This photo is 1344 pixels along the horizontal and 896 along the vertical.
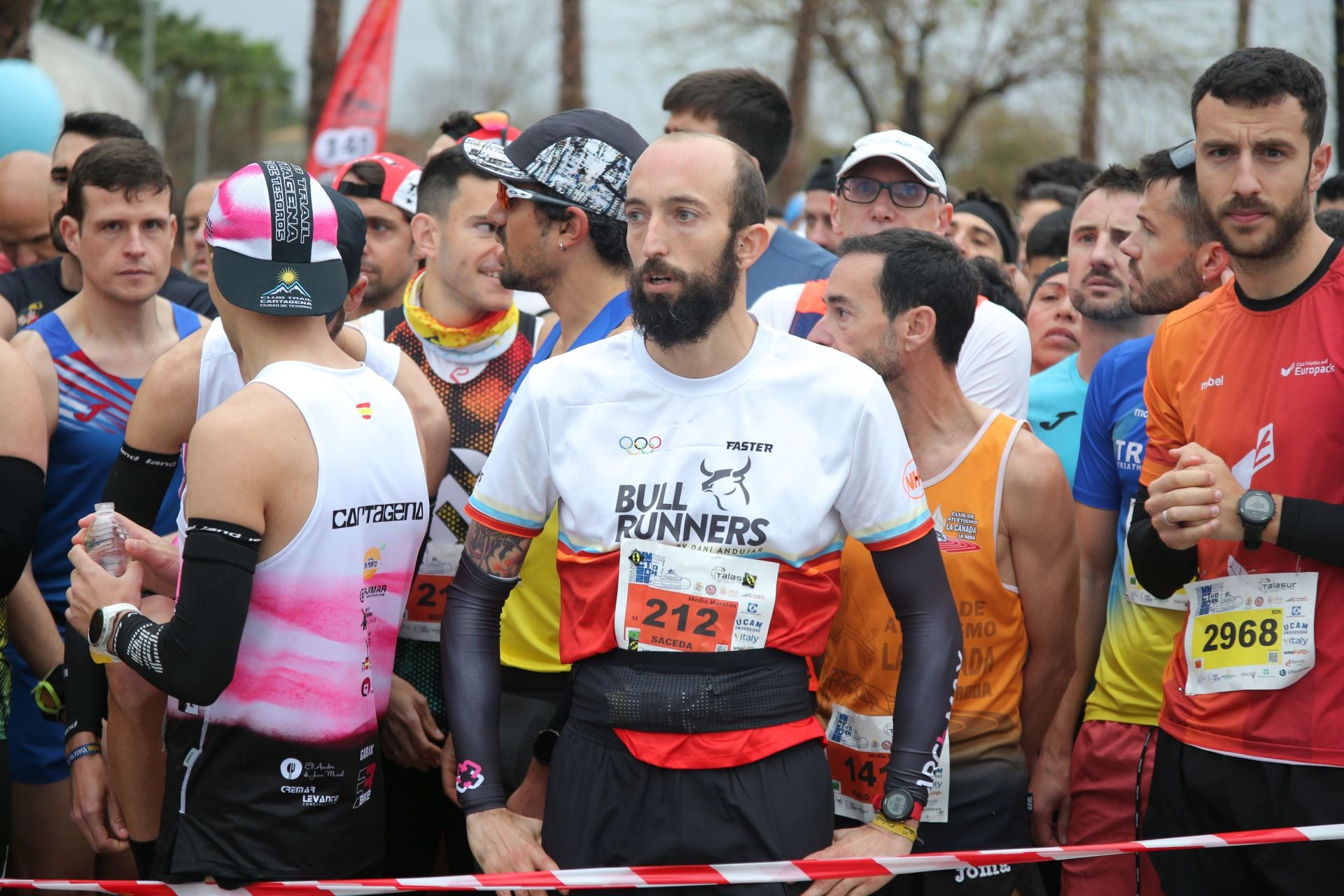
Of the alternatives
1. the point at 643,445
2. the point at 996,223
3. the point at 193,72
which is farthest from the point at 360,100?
the point at 193,72

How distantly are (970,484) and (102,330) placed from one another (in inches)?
123

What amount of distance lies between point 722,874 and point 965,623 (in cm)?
114

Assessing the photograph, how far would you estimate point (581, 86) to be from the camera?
719 inches

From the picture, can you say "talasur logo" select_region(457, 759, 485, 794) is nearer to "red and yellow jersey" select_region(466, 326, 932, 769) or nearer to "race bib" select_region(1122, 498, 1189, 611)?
"red and yellow jersey" select_region(466, 326, 932, 769)

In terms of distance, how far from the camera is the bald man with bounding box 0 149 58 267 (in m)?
6.40

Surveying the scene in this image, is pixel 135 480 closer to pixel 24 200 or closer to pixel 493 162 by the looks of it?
pixel 493 162

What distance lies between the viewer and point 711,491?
2.82 meters

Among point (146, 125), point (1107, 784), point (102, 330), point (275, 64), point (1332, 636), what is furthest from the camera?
point (275, 64)

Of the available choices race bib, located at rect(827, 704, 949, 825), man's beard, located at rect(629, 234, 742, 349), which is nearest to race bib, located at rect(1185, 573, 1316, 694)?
A: race bib, located at rect(827, 704, 949, 825)

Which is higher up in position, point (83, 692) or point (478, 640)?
point (478, 640)

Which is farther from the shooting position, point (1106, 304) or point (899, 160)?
point (899, 160)

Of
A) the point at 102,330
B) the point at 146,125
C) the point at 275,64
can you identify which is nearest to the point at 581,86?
the point at 102,330

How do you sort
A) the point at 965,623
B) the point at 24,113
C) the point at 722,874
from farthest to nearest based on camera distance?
the point at 24,113 → the point at 965,623 → the point at 722,874

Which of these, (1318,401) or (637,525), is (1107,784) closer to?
(1318,401)
